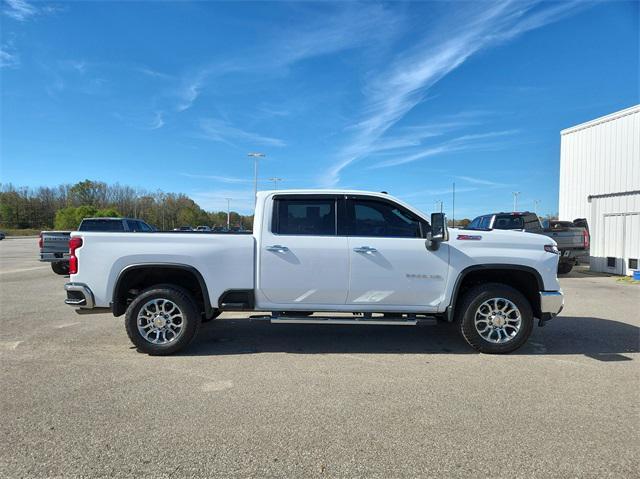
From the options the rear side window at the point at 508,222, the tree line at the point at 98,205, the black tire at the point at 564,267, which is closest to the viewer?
the black tire at the point at 564,267

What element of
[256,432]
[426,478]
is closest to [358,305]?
[256,432]

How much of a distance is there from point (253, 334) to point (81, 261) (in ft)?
8.06

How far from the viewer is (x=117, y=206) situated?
3723 inches

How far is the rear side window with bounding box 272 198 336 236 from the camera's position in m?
5.16

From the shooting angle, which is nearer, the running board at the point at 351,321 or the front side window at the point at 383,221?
the running board at the point at 351,321

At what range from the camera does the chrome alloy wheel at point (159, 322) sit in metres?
5.00

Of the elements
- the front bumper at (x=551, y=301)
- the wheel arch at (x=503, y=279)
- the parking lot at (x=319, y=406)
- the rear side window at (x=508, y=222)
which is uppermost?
the rear side window at (x=508, y=222)

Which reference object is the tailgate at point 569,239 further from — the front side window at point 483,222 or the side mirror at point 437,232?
the side mirror at point 437,232

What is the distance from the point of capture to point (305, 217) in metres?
5.23

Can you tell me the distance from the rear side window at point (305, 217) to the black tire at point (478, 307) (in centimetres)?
190

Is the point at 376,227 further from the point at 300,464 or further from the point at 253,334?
the point at 300,464

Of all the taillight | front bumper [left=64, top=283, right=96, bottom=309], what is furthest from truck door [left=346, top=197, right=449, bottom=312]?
the taillight

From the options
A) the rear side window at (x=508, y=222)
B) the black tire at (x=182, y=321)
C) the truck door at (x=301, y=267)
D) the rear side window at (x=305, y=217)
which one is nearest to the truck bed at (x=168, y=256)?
the truck door at (x=301, y=267)

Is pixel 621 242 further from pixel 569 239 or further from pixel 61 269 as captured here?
pixel 61 269
